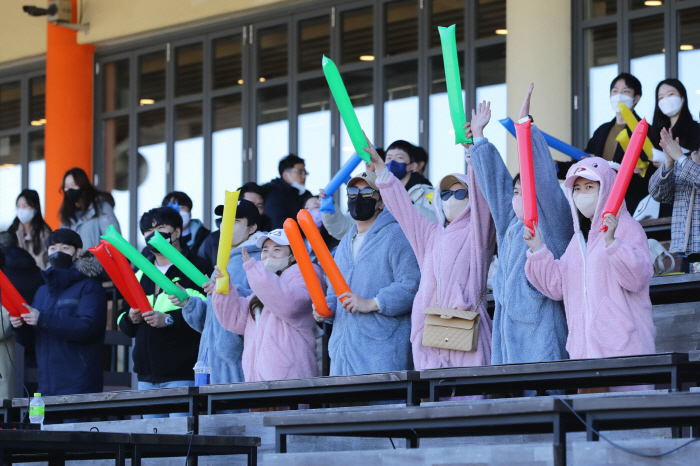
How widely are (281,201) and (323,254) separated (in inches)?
110

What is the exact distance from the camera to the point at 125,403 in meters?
5.39

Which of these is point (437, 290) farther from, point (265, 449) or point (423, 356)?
point (265, 449)

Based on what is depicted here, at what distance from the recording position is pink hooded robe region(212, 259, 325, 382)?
5.58 meters

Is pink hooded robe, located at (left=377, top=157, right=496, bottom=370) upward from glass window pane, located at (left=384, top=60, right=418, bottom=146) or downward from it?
downward

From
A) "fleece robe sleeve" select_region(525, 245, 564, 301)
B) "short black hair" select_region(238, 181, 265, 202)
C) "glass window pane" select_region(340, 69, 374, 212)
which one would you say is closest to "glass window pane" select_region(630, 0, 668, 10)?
"glass window pane" select_region(340, 69, 374, 212)

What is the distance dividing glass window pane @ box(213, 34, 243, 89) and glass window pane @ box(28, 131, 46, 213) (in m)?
2.40

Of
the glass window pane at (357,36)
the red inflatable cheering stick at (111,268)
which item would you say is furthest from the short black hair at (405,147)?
the glass window pane at (357,36)

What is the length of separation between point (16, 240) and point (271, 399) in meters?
4.32

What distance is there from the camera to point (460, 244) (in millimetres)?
5242

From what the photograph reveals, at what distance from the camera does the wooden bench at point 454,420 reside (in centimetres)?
333

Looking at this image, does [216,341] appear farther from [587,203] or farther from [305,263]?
[587,203]

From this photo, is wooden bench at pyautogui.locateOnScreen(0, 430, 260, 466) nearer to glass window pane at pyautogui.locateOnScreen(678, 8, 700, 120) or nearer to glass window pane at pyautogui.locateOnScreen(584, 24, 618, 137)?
glass window pane at pyautogui.locateOnScreen(584, 24, 618, 137)

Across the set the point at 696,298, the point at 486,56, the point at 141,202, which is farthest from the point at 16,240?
the point at 696,298

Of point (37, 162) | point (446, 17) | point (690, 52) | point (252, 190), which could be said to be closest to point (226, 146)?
point (37, 162)
